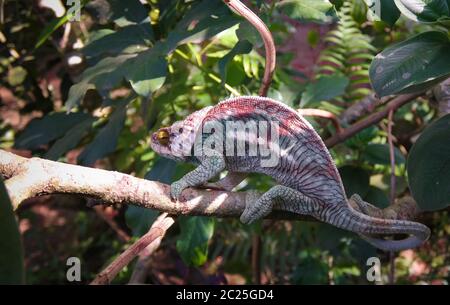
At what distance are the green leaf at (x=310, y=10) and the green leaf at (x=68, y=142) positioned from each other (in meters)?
0.64

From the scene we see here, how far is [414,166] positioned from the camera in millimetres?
1021

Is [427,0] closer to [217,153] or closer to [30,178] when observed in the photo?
[217,153]

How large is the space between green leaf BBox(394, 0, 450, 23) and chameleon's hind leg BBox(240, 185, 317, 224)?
1.30 feet

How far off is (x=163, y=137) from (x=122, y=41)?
361mm

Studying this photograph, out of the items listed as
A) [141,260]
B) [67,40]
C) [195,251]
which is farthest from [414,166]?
[67,40]

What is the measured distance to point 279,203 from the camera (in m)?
1.01

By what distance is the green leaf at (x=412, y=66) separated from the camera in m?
0.89

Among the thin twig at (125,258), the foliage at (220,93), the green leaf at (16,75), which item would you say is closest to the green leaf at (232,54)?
the foliage at (220,93)

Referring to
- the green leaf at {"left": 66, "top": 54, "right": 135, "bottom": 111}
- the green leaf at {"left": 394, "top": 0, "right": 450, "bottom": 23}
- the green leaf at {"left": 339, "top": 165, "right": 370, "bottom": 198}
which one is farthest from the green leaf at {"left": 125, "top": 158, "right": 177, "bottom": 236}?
the green leaf at {"left": 394, "top": 0, "right": 450, "bottom": 23}

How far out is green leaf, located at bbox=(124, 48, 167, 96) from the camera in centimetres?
113

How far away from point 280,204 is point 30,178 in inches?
18.3

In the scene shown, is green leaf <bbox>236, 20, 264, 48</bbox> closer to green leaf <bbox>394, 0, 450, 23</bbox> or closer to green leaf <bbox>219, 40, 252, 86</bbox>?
green leaf <bbox>219, 40, 252, 86</bbox>

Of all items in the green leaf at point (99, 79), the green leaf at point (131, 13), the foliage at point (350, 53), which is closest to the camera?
the green leaf at point (99, 79)

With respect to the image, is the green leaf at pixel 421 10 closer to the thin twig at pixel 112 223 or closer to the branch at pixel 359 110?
the branch at pixel 359 110
